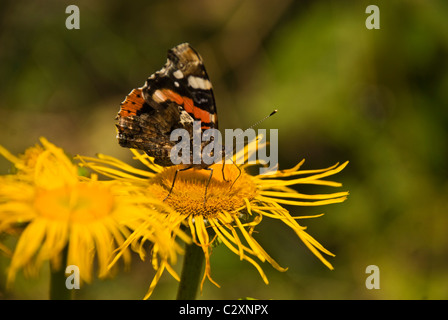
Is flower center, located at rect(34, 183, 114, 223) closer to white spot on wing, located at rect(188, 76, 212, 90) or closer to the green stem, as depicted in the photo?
the green stem

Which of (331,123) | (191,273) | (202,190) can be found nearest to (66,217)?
(191,273)

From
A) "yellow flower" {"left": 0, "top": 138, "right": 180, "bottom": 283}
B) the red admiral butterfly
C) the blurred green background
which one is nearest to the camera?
"yellow flower" {"left": 0, "top": 138, "right": 180, "bottom": 283}

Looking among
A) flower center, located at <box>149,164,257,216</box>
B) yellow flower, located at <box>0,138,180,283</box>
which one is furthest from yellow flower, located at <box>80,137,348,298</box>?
yellow flower, located at <box>0,138,180,283</box>

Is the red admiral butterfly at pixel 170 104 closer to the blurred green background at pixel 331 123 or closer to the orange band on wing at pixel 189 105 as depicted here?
the orange band on wing at pixel 189 105

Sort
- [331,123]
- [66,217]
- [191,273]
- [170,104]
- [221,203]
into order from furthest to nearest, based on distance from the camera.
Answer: [331,123] < [170,104] < [221,203] < [191,273] < [66,217]

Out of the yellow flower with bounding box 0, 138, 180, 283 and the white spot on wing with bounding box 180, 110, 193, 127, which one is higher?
the white spot on wing with bounding box 180, 110, 193, 127

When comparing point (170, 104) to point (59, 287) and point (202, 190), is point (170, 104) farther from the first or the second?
point (59, 287)

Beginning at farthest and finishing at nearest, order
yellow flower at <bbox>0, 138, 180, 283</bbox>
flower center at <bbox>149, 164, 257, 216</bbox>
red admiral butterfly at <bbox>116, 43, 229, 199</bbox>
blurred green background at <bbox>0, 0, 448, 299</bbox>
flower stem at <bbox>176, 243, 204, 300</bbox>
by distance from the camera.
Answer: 1. blurred green background at <bbox>0, 0, 448, 299</bbox>
2. red admiral butterfly at <bbox>116, 43, 229, 199</bbox>
3. flower center at <bbox>149, 164, 257, 216</bbox>
4. flower stem at <bbox>176, 243, 204, 300</bbox>
5. yellow flower at <bbox>0, 138, 180, 283</bbox>

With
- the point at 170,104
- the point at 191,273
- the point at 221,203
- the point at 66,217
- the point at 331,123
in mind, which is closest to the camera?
the point at 66,217
